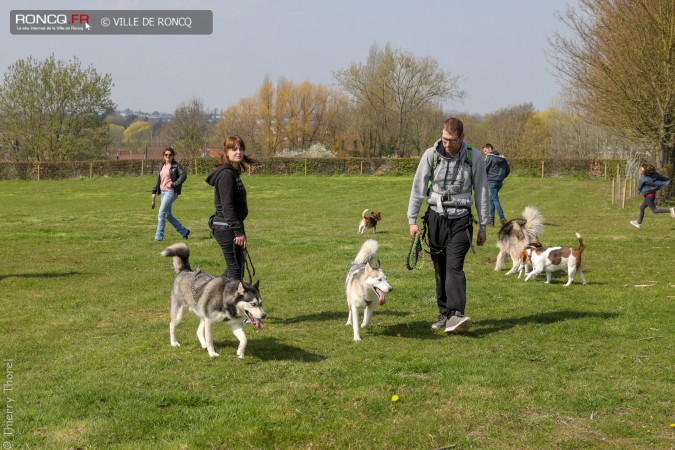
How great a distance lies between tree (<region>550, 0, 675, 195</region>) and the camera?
26688 mm

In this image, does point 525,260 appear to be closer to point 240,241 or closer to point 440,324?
point 440,324

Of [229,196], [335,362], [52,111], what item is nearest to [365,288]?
[335,362]

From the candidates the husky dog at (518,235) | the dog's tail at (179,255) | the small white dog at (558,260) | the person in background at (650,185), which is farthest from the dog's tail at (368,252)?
the person in background at (650,185)

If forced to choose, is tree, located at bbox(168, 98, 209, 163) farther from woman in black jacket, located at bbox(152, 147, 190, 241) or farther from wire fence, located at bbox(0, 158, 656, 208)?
woman in black jacket, located at bbox(152, 147, 190, 241)

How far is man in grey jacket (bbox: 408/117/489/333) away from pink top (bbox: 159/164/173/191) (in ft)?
33.0

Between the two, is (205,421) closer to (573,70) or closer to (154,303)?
(154,303)

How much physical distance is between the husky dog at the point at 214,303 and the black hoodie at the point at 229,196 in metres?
0.85

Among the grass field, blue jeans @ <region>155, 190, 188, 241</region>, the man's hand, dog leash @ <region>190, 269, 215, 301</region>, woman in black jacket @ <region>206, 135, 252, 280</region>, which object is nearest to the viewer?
Result: the grass field

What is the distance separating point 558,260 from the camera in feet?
39.1

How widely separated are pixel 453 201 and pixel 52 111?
200 feet

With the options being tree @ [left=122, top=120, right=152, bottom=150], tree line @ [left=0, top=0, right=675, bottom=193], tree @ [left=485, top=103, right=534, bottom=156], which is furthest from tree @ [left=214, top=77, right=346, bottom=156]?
tree @ [left=122, top=120, right=152, bottom=150]

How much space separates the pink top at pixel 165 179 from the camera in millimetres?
17250

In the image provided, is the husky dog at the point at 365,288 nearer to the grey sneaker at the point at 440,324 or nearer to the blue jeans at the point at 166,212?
the grey sneaker at the point at 440,324

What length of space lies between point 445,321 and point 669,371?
273cm
